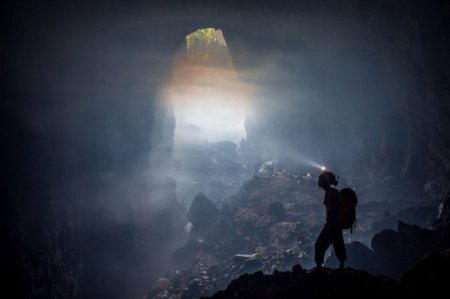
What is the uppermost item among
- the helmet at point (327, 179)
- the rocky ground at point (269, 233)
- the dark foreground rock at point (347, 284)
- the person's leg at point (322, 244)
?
the rocky ground at point (269, 233)

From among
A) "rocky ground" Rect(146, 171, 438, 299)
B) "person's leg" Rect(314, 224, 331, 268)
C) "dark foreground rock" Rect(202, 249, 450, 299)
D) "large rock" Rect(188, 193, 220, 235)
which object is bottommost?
"dark foreground rock" Rect(202, 249, 450, 299)

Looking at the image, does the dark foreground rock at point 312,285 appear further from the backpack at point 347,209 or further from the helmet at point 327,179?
the helmet at point 327,179

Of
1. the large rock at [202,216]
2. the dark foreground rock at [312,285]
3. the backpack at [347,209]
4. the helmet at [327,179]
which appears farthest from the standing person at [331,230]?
the large rock at [202,216]

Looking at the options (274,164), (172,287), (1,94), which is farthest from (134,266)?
(274,164)

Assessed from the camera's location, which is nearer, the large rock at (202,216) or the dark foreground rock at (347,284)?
the dark foreground rock at (347,284)

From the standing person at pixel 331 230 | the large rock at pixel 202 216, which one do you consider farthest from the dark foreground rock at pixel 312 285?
the large rock at pixel 202 216

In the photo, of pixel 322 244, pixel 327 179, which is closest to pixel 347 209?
pixel 327 179

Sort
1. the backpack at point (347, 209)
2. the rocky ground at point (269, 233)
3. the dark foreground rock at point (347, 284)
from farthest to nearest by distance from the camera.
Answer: the rocky ground at point (269, 233) < the backpack at point (347, 209) < the dark foreground rock at point (347, 284)

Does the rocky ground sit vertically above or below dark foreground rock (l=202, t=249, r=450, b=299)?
above

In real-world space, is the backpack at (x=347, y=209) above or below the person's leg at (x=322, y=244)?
above

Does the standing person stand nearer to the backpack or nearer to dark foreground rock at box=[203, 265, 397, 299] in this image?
the backpack

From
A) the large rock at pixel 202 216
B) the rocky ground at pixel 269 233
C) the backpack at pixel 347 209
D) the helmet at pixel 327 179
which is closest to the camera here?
the backpack at pixel 347 209

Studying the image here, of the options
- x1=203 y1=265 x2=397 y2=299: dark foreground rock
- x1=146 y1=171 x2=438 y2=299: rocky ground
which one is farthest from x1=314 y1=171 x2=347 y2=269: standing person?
x1=146 y1=171 x2=438 y2=299: rocky ground

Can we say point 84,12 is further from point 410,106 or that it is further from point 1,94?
point 410,106
